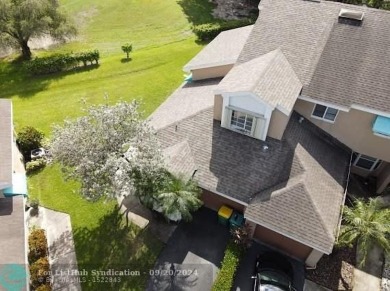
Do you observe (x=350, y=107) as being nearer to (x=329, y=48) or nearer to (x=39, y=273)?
(x=329, y=48)

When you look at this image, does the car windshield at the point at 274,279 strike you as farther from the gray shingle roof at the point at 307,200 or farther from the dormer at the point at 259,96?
the dormer at the point at 259,96

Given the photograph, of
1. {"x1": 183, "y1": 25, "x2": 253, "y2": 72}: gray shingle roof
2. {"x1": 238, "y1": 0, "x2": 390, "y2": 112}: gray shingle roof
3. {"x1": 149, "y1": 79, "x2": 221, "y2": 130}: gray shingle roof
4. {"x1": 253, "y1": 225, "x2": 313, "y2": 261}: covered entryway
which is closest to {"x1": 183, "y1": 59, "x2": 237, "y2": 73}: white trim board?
{"x1": 183, "y1": 25, "x2": 253, "y2": 72}: gray shingle roof

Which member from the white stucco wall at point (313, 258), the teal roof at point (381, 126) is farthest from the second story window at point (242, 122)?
the white stucco wall at point (313, 258)

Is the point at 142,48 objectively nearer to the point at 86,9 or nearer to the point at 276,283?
the point at 86,9

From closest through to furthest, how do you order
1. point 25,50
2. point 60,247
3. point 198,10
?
point 60,247 → point 25,50 → point 198,10

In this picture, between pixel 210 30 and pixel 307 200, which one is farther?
pixel 210 30

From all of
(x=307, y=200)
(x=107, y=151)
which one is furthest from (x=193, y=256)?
(x=107, y=151)

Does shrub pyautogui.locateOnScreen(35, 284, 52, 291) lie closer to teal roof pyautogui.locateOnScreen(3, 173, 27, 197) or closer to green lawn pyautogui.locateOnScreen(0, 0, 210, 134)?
teal roof pyautogui.locateOnScreen(3, 173, 27, 197)
